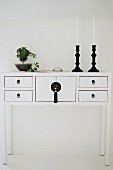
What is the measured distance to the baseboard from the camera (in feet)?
10.2

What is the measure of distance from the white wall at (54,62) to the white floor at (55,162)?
0.14 metres

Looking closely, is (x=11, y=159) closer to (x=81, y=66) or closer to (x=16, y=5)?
(x=81, y=66)

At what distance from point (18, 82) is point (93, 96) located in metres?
0.75

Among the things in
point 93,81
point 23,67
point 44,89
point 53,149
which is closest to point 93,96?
point 93,81

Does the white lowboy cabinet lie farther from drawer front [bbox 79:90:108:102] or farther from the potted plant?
the potted plant

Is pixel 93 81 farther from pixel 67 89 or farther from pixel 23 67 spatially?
pixel 23 67

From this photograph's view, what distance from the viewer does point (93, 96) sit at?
2.63 meters

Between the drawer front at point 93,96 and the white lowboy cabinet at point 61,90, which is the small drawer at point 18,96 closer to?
the white lowboy cabinet at point 61,90

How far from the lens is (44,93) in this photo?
8.63 ft

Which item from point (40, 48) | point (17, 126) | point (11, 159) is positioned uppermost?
point (40, 48)

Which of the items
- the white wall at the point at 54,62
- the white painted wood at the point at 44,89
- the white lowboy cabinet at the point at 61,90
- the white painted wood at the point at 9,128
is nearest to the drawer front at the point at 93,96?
the white lowboy cabinet at the point at 61,90

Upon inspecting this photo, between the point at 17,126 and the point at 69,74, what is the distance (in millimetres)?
965

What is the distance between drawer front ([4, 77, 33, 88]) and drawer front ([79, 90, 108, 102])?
0.51 meters

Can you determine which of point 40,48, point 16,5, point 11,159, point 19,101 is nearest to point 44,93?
point 19,101
